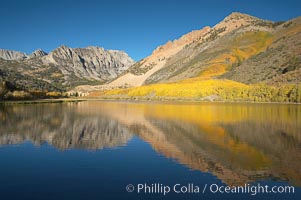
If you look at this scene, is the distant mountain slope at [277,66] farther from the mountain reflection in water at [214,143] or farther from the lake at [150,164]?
the lake at [150,164]

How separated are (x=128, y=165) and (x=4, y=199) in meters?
9.91

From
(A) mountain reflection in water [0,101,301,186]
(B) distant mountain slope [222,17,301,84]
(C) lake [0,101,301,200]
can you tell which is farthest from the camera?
(B) distant mountain slope [222,17,301,84]

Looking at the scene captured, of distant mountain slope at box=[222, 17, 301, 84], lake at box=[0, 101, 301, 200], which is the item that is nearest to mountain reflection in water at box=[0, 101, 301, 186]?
lake at box=[0, 101, 301, 200]

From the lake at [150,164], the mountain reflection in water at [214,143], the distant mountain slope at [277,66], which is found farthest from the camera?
the distant mountain slope at [277,66]

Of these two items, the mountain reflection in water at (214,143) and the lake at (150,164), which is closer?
the lake at (150,164)

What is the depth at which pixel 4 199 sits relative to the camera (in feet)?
55.0

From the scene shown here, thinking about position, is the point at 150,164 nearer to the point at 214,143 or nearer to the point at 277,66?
the point at 214,143

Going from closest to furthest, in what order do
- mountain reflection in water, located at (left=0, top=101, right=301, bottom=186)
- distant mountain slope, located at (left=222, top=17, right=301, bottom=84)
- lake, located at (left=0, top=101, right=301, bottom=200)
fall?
lake, located at (left=0, top=101, right=301, bottom=200)
mountain reflection in water, located at (left=0, top=101, right=301, bottom=186)
distant mountain slope, located at (left=222, top=17, right=301, bottom=84)

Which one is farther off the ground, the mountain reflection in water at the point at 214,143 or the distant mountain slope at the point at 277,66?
the distant mountain slope at the point at 277,66

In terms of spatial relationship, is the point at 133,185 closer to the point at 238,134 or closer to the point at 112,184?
the point at 112,184

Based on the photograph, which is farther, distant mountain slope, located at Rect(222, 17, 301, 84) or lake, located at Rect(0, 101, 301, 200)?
distant mountain slope, located at Rect(222, 17, 301, 84)

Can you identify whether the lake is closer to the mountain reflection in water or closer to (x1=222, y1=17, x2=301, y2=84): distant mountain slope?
the mountain reflection in water

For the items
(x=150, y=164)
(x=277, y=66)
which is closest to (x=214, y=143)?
(x=150, y=164)

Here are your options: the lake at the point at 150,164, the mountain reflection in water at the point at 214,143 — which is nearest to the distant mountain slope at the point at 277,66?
the mountain reflection in water at the point at 214,143
